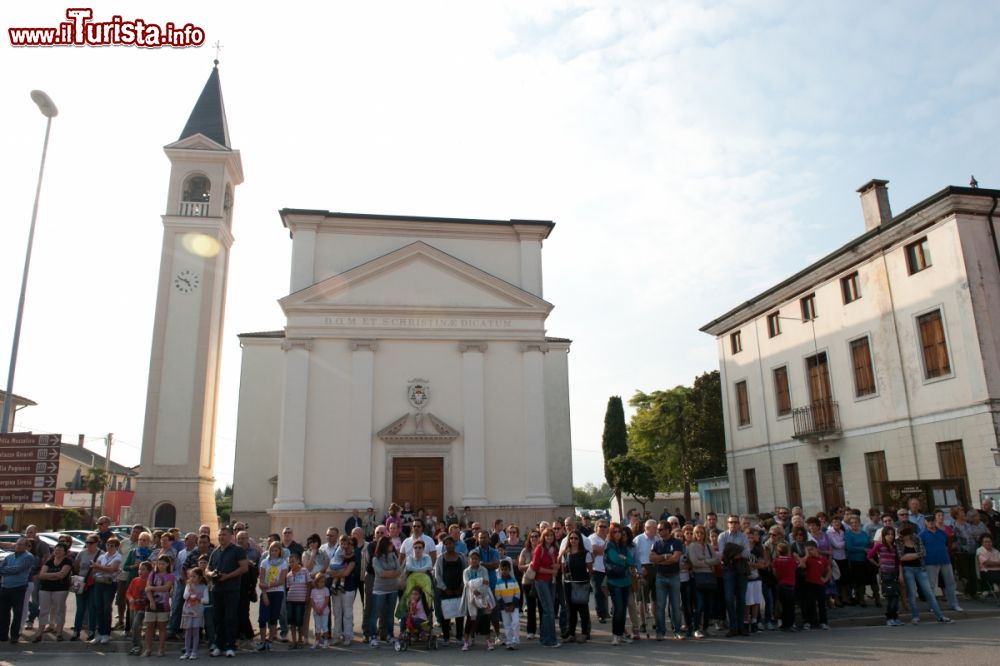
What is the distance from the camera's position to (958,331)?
19.0m

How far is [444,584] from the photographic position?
411 inches

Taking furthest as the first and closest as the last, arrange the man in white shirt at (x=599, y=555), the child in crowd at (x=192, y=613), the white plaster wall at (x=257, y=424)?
the white plaster wall at (x=257, y=424) → the man in white shirt at (x=599, y=555) → the child in crowd at (x=192, y=613)

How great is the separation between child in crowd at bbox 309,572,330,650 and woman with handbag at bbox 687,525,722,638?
5.53 m

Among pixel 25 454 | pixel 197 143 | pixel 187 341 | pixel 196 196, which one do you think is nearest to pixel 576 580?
pixel 25 454

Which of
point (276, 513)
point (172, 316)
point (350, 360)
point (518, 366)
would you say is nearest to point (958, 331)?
point (518, 366)

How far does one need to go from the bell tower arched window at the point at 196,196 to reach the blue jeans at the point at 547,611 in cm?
2808

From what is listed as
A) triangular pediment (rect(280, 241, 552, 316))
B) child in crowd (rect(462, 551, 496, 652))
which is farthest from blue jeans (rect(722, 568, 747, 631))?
triangular pediment (rect(280, 241, 552, 316))

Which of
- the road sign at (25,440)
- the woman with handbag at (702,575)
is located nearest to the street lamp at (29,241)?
the road sign at (25,440)

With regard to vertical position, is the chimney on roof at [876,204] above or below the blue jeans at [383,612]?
Result: above

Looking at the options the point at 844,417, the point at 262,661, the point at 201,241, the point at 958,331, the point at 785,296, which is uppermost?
the point at 201,241

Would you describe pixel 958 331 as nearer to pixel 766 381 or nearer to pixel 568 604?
pixel 766 381

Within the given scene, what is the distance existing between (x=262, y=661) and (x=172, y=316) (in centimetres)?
2491

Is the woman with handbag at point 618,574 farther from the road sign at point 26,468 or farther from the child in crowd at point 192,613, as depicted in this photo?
the road sign at point 26,468

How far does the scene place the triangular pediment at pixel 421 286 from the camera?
24.5 meters
